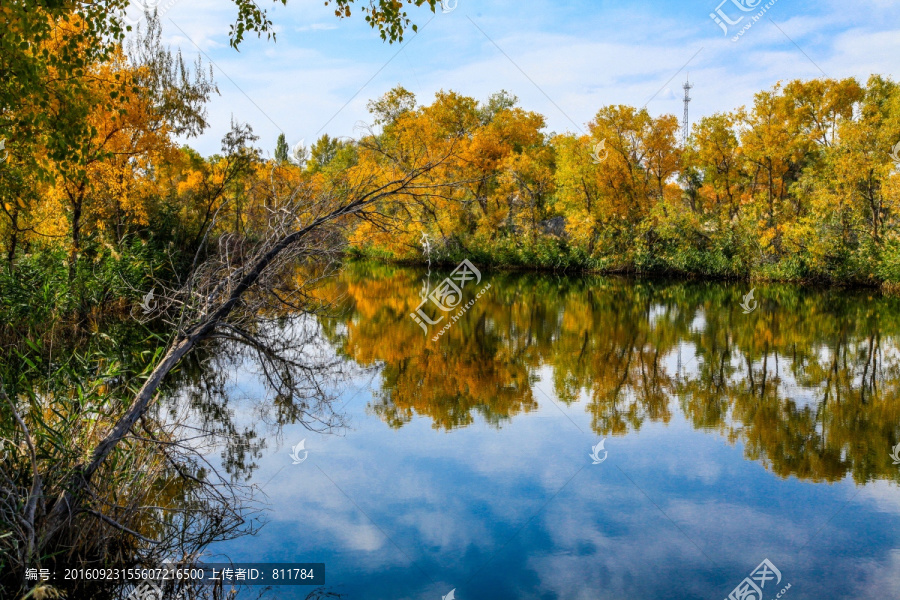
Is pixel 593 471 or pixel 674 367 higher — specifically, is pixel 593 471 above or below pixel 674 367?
below

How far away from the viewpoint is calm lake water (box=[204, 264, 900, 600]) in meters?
4.89

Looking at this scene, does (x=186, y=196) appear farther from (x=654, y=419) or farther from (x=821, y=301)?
(x=821, y=301)

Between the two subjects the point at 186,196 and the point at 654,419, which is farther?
the point at 186,196

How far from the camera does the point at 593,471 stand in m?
6.82

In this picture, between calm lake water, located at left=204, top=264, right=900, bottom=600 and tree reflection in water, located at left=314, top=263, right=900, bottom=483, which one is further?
tree reflection in water, located at left=314, top=263, right=900, bottom=483

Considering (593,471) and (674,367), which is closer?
(593,471)

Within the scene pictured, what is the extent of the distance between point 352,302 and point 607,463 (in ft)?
46.2

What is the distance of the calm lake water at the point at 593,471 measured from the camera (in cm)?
489

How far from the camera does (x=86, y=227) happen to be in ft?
51.6

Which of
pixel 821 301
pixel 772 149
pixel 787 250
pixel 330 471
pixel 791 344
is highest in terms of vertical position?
pixel 772 149

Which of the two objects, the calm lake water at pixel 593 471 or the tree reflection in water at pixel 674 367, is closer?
the calm lake water at pixel 593 471

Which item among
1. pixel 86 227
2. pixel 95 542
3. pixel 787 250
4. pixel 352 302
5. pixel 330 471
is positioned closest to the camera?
pixel 95 542

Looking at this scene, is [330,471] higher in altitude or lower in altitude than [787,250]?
lower

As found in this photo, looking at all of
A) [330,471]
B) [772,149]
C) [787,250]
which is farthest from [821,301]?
[330,471]
